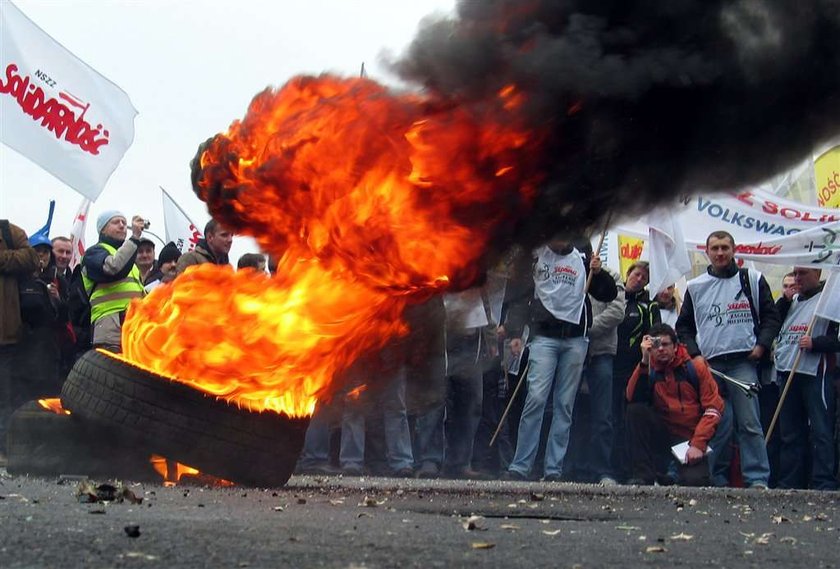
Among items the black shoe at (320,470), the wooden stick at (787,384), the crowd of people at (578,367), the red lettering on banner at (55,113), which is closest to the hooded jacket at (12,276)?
the crowd of people at (578,367)

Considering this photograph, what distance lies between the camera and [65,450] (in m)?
8.88

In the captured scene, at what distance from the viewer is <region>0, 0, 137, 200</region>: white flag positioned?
14008mm

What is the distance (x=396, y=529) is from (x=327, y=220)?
9.60 ft

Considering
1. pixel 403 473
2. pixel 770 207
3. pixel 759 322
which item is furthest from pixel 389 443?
pixel 770 207

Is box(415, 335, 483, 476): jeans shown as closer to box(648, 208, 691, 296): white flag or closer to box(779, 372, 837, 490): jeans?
box(648, 208, 691, 296): white flag

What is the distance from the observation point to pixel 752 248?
49.2 ft

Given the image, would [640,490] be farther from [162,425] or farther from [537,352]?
[162,425]

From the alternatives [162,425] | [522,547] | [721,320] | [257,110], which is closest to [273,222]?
[257,110]

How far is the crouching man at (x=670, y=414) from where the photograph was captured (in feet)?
39.5

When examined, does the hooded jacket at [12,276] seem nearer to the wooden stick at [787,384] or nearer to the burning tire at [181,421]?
the burning tire at [181,421]

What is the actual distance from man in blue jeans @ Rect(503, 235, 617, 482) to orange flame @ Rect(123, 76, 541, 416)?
357cm

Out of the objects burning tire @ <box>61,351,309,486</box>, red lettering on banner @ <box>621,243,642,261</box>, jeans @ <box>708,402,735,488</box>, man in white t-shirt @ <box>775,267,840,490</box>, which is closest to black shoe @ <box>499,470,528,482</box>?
jeans @ <box>708,402,735,488</box>

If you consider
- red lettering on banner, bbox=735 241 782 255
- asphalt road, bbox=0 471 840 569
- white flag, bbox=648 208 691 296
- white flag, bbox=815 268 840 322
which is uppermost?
red lettering on banner, bbox=735 241 782 255

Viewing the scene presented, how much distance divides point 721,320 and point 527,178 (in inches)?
184
